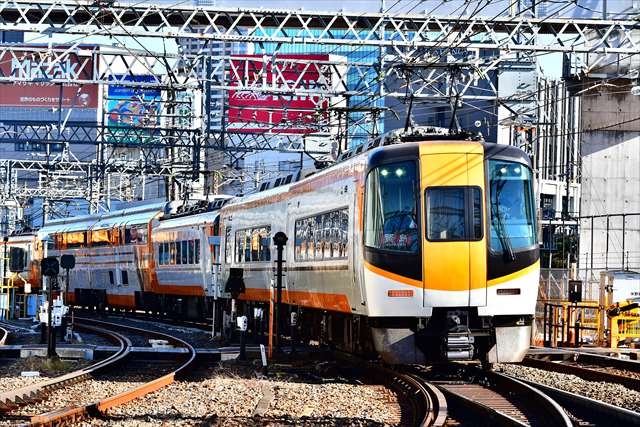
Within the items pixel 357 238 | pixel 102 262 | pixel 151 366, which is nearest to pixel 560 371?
pixel 357 238

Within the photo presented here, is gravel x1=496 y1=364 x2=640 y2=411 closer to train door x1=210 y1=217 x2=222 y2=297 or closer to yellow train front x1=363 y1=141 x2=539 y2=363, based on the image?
yellow train front x1=363 y1=141 x2=539 y2=363

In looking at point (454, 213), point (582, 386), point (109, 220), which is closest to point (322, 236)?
point (454, 213)

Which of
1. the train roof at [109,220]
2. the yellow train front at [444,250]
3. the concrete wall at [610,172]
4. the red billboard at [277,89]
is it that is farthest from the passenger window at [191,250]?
the concrete wall at [610,172]

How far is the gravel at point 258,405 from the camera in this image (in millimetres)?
12141

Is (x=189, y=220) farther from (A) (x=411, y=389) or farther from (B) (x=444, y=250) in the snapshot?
(A) (x=411, y=389)

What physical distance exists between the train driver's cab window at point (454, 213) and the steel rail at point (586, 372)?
2.85 m

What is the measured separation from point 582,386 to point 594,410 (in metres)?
3.39

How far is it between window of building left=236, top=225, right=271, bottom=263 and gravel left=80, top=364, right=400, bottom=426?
6883 millimetres

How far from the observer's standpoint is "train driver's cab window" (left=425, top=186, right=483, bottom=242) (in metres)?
15.5

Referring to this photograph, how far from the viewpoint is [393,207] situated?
1564 cm

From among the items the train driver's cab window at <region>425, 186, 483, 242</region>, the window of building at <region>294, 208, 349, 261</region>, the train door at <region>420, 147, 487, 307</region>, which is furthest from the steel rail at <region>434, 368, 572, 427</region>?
the window of building at <region>294, 208, 349, 261</region>

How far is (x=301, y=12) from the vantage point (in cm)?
2641

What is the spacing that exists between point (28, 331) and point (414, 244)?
52.1 ft

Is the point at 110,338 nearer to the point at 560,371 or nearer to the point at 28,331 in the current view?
the point at 28,331
